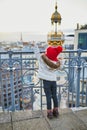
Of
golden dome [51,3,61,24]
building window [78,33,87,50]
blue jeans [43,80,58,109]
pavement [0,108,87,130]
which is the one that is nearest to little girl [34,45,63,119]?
blue jeans [43,80,58,109]

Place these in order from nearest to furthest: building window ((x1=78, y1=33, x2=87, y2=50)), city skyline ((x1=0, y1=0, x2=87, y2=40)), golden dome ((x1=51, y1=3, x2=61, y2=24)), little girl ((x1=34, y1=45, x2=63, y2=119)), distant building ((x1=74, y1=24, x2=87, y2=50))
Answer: little girl ((x1=34, y1=45, x2=63, y2=119)), golden dome ((x1=51, y1=3, x2=61, y2=24)), city skyline ((x1=0, y1=0, x2=87, y2=40)), distant building ((x1=74, y1=24, x2=87, y2=50)), building window ((x1=78, y1=33, x2=87, y2=50))

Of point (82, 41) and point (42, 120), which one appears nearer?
point (42, 120)

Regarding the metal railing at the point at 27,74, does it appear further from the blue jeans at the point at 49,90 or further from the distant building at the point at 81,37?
the distant building at the point at 81,37

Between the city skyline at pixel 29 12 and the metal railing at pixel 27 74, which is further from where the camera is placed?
the city skyline at pixel 29 12

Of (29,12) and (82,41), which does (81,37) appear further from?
(29,12)

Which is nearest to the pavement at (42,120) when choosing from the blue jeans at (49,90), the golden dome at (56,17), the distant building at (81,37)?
the blue jeans at (49,90)

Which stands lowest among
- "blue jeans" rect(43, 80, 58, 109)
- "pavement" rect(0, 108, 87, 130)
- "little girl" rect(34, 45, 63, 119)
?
"pavement" rect(0, 108, 87, 130)

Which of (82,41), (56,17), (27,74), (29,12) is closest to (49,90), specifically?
(27,74)

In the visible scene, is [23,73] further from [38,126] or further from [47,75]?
[38,126]

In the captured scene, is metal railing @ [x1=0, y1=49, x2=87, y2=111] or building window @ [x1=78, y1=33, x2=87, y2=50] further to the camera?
building window @ [x1=78, y1=33, x2=87, y2=50]

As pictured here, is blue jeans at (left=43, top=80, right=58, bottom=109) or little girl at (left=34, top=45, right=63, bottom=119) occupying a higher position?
little girl at (left=34, top=45, right=63, bottom=119)

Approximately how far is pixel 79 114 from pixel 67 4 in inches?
88.3

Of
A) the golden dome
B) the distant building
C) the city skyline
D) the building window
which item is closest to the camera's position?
the golden dome

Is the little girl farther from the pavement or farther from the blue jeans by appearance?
the pavement
